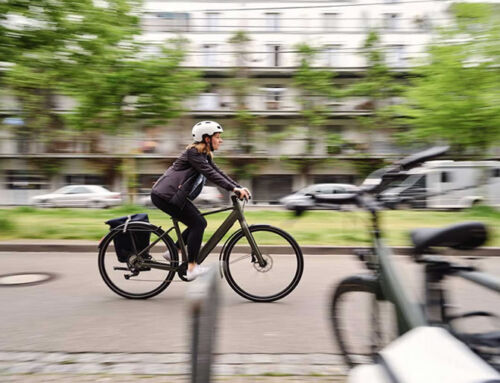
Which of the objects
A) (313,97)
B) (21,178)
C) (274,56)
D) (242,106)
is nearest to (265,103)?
(242,106)

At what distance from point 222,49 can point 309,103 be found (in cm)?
828

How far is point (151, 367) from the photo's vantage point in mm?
3088

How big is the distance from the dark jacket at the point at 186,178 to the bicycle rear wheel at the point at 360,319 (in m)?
2.07

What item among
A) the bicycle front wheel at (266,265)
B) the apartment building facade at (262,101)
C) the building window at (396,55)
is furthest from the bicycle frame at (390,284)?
the building window at (396,55)

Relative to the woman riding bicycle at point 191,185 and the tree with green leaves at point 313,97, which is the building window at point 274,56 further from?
the woman riding bicycle at point 191,185

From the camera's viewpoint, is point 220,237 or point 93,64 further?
point 93,64

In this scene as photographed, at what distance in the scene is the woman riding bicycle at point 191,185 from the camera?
4.50 metres

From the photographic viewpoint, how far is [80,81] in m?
10.3

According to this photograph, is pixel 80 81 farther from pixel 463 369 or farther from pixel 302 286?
pixel 463 369

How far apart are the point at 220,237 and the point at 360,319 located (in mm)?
2264

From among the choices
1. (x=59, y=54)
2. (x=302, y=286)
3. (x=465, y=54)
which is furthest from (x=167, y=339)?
(x=465, y=54)

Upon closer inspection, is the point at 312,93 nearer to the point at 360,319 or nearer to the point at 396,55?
the point at 396,55

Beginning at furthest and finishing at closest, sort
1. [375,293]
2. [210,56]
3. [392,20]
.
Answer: [392,20] < [210,56] < [375,293]

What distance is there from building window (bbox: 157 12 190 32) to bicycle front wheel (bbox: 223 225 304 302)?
32.7 m
